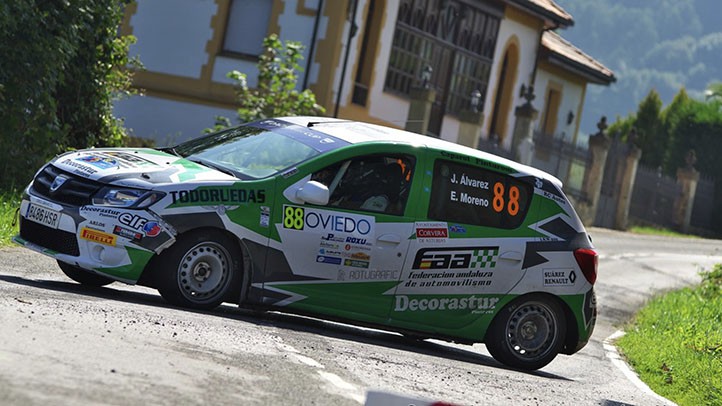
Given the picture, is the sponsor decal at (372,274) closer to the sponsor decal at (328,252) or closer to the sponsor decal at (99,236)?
the sponsor decal at (328,252)

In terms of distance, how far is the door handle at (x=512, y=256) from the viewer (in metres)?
12.5

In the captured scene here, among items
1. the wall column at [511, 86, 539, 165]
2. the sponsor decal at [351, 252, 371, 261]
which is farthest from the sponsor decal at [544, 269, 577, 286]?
the wall column at [511, 86, 539, 165]

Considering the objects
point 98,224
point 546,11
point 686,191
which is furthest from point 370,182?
point 686,191

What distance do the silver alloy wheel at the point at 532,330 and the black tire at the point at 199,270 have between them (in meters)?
2.72

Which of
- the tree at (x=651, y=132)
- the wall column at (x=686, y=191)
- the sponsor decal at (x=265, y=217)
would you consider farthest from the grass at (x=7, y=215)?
the tree at (x=651, y=132)

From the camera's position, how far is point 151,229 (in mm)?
10844

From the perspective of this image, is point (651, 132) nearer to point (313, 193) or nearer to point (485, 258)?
point (485, 258)

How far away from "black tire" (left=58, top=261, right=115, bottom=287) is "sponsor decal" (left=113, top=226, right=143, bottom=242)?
88 centimetres

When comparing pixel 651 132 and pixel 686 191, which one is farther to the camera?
pixel 651 132

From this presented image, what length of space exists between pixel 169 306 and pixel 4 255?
2.59m

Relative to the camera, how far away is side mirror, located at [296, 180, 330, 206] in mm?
Result: 11328

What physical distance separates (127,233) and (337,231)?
173 centimetres

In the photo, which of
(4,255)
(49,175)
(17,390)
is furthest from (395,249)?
(17,390)

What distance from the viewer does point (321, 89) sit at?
31.7 m
